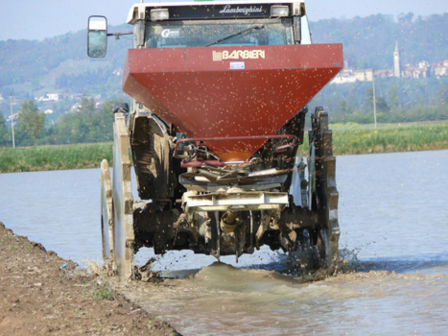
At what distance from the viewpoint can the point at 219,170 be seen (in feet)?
28.4

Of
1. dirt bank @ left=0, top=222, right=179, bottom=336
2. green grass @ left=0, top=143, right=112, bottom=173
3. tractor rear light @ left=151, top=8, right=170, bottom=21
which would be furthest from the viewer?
green grass @ left=0, top=143, right=112, bottom=173

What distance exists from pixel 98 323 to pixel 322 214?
371 centimetres

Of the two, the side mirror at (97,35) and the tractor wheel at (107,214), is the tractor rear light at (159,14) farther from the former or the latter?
the tractor wheel at (107,214)

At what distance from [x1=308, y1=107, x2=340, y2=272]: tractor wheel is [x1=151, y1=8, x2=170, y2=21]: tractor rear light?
212 cm

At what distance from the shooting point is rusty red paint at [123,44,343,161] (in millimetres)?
7973

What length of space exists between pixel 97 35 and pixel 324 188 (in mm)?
3030

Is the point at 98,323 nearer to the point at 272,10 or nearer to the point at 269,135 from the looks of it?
the point at 269,135

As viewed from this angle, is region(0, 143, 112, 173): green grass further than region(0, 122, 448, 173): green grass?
Yes

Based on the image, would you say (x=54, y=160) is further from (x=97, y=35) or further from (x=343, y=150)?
(x=97, y=35)

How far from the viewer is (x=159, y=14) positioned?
355 inches

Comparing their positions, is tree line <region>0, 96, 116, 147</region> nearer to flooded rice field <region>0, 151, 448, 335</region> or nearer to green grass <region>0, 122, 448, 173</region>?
green grass <region>0, 122, 448, 173</region>

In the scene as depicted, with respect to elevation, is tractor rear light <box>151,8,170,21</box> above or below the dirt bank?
above

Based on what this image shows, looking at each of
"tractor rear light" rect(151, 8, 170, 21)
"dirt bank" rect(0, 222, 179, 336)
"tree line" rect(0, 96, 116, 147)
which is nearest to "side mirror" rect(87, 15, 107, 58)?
"tractor rear light" rect(151, 8, 170, 21)

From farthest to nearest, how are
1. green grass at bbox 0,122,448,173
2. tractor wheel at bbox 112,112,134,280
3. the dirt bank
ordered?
green grass at bbox 0,122,448,173, tractor wheel at bbox 112,112,134,280, the dirt bank
